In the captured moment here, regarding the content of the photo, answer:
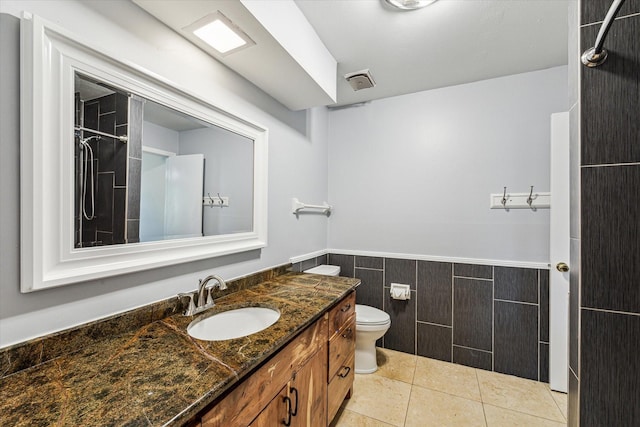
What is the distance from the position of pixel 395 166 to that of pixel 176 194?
1908 mm

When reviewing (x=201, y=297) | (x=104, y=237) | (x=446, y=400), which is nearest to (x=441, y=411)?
(x=446, y=400)

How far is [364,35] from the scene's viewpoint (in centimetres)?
167

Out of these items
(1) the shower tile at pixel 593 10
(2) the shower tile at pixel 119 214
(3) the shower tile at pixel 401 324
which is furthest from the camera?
(3) the shower tile at pixel 401 324

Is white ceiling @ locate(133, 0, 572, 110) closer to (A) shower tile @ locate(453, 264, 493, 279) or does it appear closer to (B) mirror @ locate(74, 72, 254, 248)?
(B) mirror @ locate(74, 72, 254, 248)

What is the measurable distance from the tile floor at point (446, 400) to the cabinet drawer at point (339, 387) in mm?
164

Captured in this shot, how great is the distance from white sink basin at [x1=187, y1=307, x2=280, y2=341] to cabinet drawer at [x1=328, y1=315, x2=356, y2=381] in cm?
40

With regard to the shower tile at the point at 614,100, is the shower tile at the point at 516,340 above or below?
below

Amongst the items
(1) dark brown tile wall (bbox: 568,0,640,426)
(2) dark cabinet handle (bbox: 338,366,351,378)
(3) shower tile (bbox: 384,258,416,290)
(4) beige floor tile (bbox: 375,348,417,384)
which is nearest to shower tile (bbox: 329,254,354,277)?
(3) shower tile (bbox: 384,258,416,290)

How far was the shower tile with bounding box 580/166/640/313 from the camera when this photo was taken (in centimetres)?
83

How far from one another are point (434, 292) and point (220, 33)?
2.39m

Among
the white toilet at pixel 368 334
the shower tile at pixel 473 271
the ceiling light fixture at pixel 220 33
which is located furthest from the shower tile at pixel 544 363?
the ceiling light fixture at pixel 220 33

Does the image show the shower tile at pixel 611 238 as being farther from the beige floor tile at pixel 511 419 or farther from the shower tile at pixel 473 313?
the shower tile at pixel 473 313

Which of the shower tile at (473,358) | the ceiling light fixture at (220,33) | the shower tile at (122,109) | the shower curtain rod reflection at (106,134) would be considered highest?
the ceiling light fixture at (220,33)

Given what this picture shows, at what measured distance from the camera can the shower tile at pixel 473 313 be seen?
216 cm
